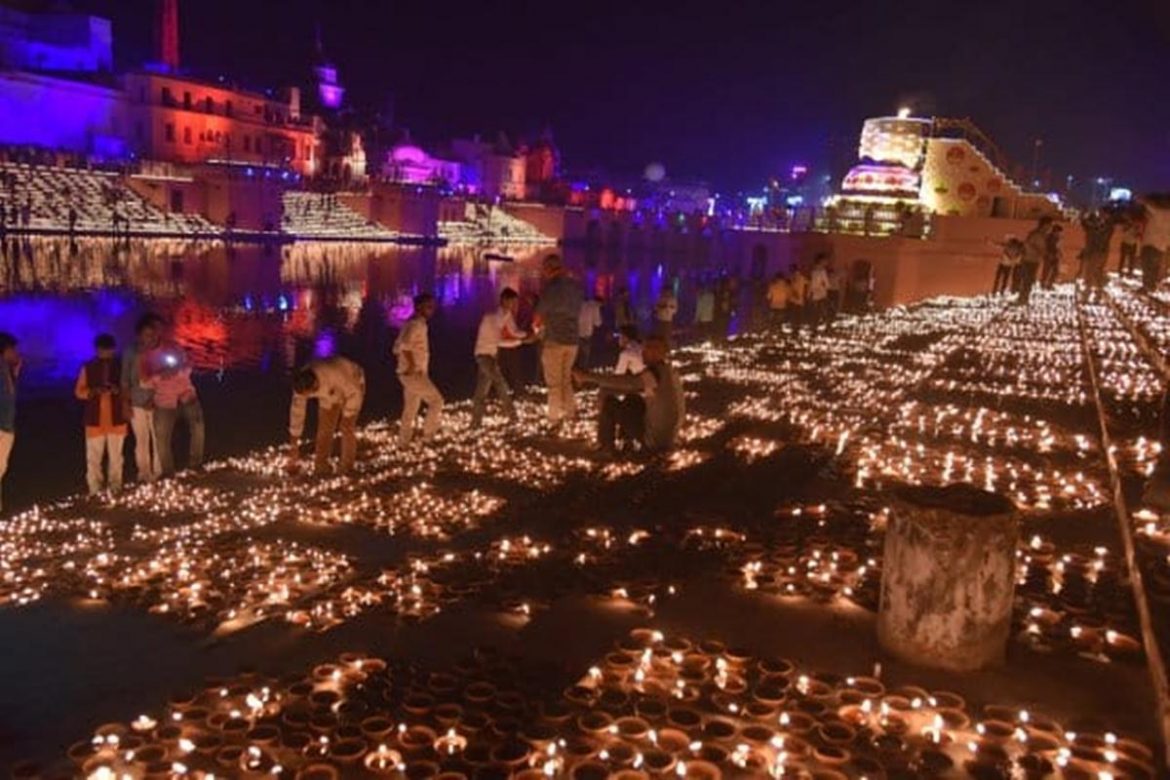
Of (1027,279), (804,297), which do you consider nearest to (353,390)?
(804,297)

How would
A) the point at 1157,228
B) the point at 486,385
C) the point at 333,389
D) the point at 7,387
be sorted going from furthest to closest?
the point at 1157,228 → the point at 486,385 → the point at 333,389 → the point at 7,387

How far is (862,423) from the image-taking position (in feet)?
45.2

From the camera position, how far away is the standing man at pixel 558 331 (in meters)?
13.6

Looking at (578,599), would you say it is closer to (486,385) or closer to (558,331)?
(558,331)

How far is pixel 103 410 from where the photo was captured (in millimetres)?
12172

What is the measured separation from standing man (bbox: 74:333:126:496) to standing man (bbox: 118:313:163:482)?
15 cm

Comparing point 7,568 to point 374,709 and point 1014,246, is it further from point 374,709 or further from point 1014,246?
point 1014,246

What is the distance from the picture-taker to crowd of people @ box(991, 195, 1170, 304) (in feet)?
63.3

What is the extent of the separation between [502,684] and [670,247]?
12392 cm

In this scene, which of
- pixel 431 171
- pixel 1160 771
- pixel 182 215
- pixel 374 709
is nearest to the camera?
pixel 1160 771

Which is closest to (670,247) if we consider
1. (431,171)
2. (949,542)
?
(431,171)

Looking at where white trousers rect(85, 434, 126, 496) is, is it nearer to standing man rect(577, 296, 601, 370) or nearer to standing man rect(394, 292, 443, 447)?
standing man rect(394, 292, 443, 447)

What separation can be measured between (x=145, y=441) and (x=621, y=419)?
6184mm

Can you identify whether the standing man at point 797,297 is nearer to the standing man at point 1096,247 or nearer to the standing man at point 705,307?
the standing man at point 705,307
